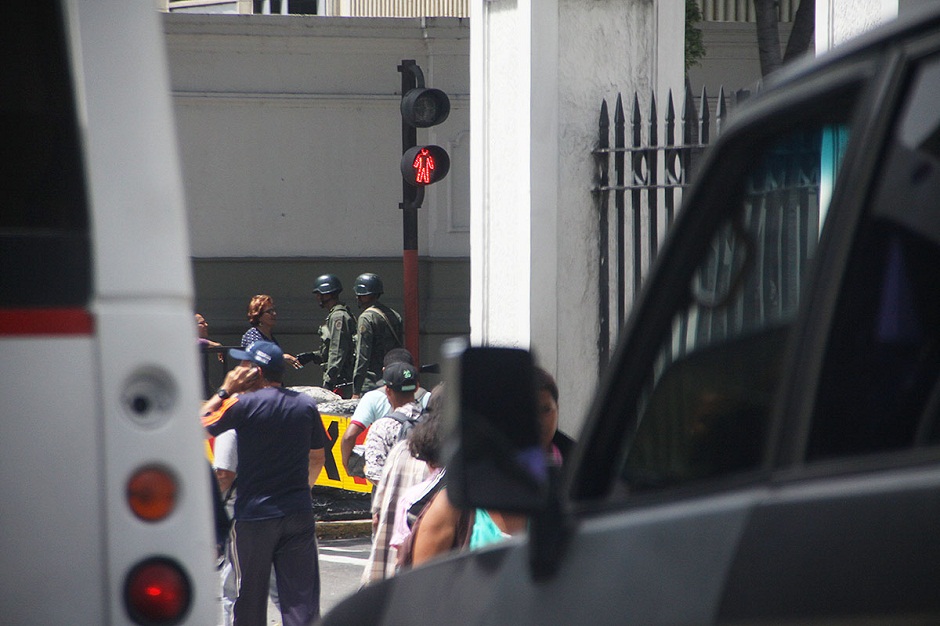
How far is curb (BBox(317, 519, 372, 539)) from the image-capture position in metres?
10.2

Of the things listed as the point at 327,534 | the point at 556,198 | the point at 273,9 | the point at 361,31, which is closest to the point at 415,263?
the point at 327,534

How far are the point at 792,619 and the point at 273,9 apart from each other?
21.4 meters

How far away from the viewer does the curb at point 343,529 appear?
10.2m

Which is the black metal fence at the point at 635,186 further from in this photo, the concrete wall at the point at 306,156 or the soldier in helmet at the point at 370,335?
the concrete wall at the point at 306,156

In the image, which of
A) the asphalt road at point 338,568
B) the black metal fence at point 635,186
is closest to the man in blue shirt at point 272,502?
the asphalt road at point 338,568

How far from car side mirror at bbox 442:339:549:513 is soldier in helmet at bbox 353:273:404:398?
1044 cm

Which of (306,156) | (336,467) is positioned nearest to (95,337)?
(336,467)

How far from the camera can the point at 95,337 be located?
2.94 meters

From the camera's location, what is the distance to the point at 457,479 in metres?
2.05

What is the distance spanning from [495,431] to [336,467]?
331 inches

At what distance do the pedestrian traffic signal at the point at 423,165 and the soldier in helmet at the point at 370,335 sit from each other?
1.38 metres

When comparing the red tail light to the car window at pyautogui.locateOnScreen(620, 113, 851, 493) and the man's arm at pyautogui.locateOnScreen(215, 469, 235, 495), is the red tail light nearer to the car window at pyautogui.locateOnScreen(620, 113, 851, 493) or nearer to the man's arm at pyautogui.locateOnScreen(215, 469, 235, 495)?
the car window at pyautogui.locateOnScreen(620, 113, 851, 493)

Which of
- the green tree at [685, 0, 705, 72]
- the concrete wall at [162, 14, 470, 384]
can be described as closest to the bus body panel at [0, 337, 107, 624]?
the green tree at [685, 0, 705, 72]

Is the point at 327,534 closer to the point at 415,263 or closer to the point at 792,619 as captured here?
the point at 415,263
